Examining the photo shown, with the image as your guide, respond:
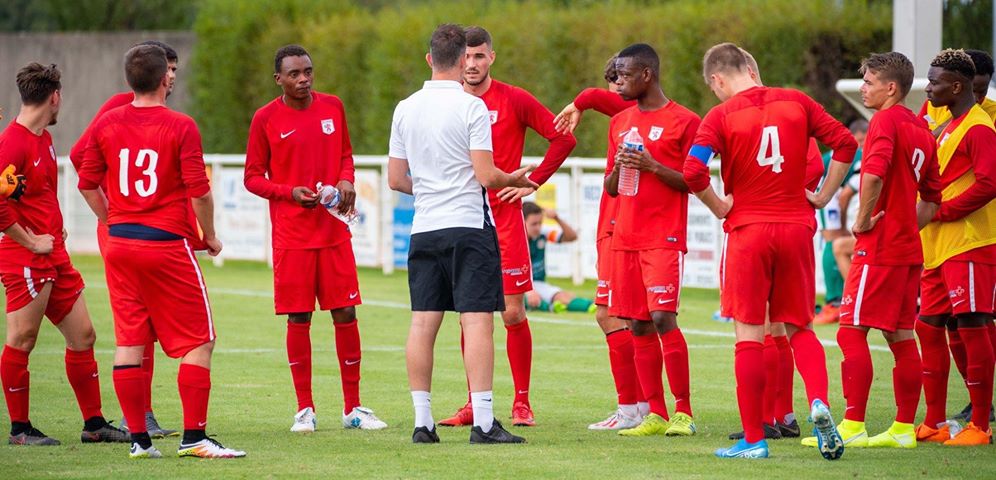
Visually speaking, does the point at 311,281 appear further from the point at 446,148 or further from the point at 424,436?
the point at 446,148

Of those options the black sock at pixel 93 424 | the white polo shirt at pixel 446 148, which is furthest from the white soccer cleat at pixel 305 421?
the white polo shirt at pixel 446 148

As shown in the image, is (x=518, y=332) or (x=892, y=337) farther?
(x=518, y=332)

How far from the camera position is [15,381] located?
9117mm

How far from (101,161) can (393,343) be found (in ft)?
23.4

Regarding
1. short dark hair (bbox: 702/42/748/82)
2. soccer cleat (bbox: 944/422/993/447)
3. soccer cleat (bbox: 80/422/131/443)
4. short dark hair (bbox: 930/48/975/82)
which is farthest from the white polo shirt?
soccer cleat (bbox: 944/422/993/447)

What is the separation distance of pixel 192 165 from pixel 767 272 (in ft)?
9.97

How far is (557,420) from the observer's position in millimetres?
10062

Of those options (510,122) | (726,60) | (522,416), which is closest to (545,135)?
(510,122)

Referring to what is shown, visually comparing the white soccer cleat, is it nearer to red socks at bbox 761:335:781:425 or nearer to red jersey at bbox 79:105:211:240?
red jersey at bbox 79:105:211:240

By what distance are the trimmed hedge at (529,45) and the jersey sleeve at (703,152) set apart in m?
15.3

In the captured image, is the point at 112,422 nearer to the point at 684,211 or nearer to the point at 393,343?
the point at 684,211

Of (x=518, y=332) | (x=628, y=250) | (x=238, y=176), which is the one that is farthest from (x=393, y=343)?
(x=238, y=176)

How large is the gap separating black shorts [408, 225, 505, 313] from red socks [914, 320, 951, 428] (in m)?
2.51

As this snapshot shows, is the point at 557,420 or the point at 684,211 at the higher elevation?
the point at 684,211
